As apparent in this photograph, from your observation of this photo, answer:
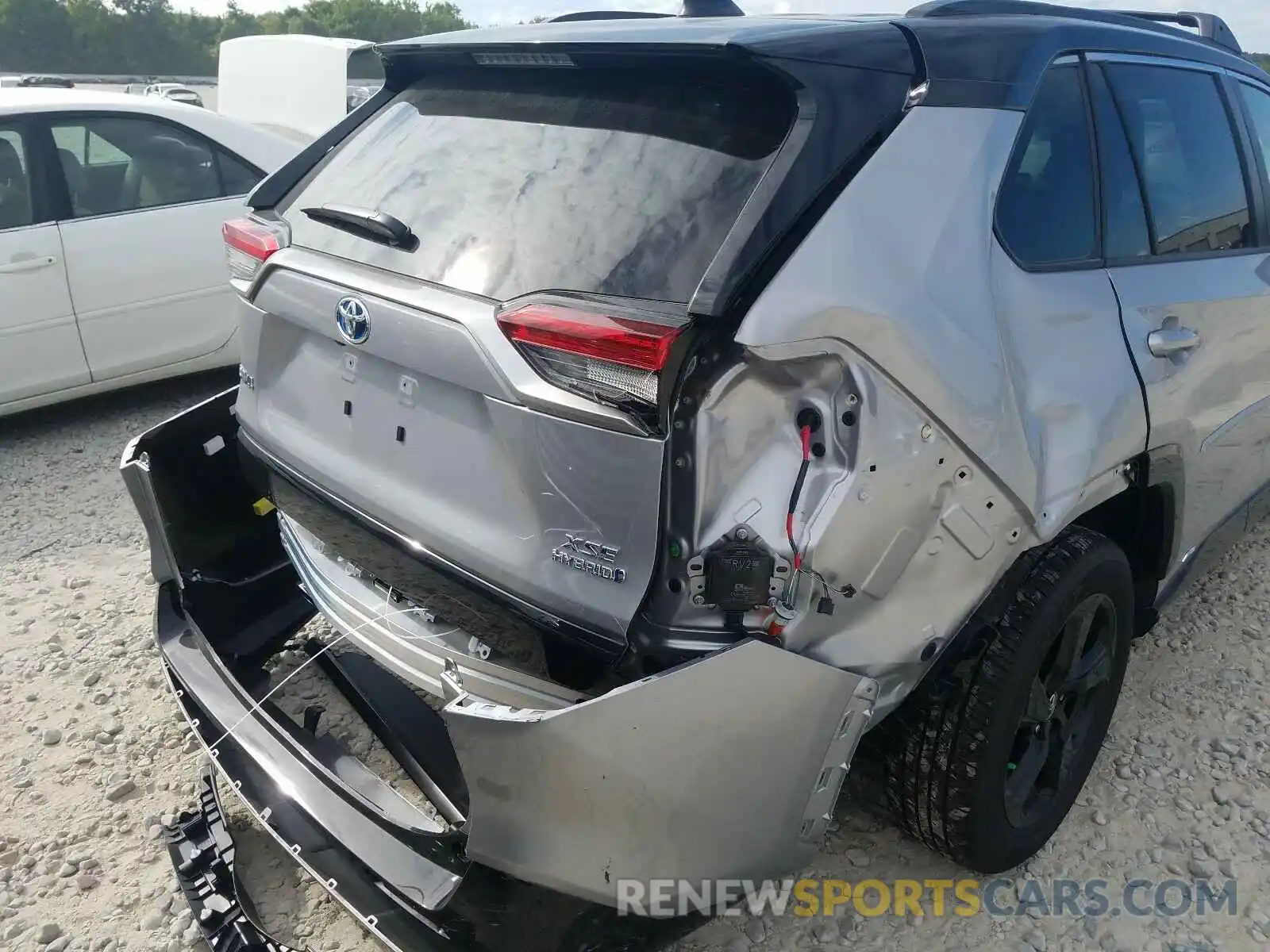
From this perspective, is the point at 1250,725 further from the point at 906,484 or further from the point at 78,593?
the point at 78,593

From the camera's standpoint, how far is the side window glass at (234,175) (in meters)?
5.13

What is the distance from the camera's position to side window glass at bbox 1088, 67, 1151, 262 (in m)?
2.29

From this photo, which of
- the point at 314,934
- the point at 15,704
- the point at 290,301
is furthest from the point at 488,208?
the point at 15,704

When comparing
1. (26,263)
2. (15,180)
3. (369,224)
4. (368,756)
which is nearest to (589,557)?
(369,224)

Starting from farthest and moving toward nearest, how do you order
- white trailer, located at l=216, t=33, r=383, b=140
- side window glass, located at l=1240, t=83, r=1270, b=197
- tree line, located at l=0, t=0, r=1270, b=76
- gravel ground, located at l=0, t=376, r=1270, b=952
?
tree line, located at l=0, t=0, r=1270, b=76
white trailer, located at l=216, t=33, r=383, b=140
side window glass, located at l=1240, t=83, r=1270, b=197
gravel ground, located at l=0, t=376, r=1270, b=952

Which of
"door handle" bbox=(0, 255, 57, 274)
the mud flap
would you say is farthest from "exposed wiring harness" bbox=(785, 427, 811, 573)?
"door handle" bbox=(0, 255, 57, 274)

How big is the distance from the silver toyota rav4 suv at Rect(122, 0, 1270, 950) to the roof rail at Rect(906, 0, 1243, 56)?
33 mm

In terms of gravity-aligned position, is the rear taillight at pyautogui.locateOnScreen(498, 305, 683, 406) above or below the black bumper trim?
above

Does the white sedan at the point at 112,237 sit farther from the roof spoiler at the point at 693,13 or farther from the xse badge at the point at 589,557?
the xse badge at the point at 589,557

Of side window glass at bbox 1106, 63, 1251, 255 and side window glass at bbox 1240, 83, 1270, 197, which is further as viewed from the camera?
side window glass at bbox 1240, 83, 1270, 197

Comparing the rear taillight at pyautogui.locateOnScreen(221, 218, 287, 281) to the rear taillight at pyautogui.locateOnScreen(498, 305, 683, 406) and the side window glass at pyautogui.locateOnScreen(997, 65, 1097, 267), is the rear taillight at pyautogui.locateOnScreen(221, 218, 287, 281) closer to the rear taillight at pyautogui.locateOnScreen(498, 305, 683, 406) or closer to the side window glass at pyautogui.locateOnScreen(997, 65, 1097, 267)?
the rear taillight at pyautogui.locateOnScreen(498, 305, 683, 406)

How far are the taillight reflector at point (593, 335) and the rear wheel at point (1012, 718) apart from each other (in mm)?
966

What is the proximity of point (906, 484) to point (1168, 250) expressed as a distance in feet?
4.22

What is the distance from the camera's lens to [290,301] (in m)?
2.20
